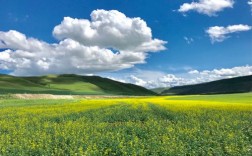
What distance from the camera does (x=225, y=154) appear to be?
14102 mm

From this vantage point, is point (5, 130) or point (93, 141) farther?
point (5, 130)

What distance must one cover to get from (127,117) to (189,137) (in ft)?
47.2

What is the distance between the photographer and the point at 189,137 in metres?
17.1

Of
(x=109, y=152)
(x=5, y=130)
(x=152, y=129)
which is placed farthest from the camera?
→ (x=5, y=130)

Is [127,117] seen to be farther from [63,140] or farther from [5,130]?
→ [63,140]

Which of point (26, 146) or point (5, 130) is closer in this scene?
point (26, 146)

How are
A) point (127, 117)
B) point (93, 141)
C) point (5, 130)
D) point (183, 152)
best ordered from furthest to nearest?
point (127, 117) < point (5, 130) < point (93, 141) < point (183, 152)

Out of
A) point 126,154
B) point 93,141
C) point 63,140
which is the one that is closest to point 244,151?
point 126,154

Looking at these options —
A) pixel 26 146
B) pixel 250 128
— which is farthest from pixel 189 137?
pixel 26 146

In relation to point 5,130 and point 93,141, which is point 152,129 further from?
point 5,130

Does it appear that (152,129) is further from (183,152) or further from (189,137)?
(183,152)

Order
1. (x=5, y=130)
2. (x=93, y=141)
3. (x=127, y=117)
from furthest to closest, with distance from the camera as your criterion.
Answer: (x=127, y=117) → (x=5, y=130) → (x=93, y=141)

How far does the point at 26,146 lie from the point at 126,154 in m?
5.25

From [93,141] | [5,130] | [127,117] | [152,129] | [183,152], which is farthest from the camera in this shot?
[127,117]
